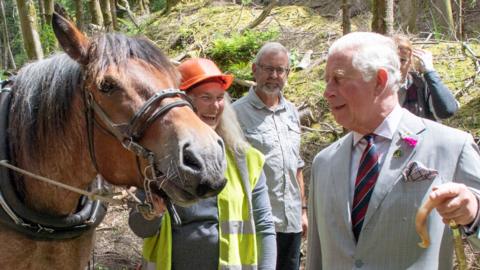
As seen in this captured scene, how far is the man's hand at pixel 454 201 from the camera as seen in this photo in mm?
1680

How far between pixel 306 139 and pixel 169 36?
189 inches

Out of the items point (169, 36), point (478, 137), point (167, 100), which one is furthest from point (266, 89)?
point (169, 36)

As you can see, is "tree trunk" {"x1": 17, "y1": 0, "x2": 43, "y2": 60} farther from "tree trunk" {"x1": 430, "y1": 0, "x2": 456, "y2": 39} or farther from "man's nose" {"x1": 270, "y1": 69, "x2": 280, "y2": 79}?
"tree trunk" {"x1": 430, "y1": 0, "x2": 456, "y2": 39}

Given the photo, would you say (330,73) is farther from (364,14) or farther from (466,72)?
(364,14)

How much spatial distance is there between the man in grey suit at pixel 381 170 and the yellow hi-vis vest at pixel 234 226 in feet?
Result: 2.39

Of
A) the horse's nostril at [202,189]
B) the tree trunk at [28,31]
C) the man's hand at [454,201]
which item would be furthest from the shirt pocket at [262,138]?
the tree trunk at [28,31]

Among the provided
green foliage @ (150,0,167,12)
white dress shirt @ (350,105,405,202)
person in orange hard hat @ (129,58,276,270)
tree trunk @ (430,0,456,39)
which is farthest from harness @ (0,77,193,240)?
green foliage @ (150,0,167,12)

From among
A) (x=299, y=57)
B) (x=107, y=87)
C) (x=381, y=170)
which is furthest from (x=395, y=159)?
(x=299, y=57)

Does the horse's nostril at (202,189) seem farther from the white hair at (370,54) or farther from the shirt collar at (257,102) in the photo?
the shirt collar at (257,102)

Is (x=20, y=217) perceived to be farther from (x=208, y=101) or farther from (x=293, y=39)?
(x=293, y=39)

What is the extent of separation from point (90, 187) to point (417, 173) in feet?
6.00

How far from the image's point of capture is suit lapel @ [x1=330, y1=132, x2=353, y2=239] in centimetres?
216

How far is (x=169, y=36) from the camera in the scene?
36.2ft

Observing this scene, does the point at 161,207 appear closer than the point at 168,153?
No
